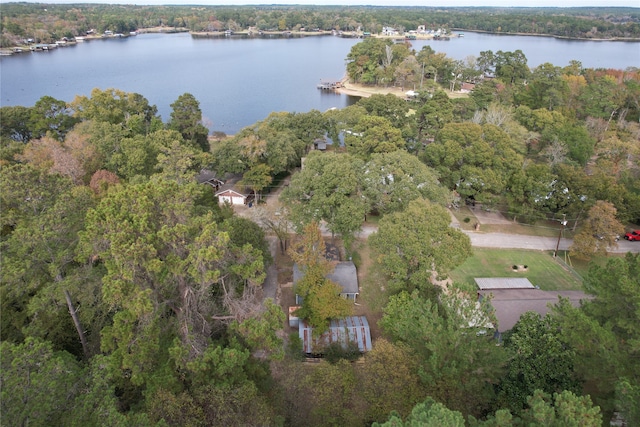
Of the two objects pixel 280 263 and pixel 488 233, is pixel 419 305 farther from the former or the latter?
pixel 488 233

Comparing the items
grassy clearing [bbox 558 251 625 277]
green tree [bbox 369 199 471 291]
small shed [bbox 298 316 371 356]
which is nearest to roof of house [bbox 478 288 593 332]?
grassy clearing [bbox 558 251 625 277]

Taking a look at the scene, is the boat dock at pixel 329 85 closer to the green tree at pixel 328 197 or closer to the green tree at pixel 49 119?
the green tree at pixel 49 119

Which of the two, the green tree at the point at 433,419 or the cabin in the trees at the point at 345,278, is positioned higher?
the green tree at the point at 433,419

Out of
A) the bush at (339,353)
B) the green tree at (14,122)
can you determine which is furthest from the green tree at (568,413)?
the green tree at (14,122)

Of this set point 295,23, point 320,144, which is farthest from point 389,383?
point 295,23

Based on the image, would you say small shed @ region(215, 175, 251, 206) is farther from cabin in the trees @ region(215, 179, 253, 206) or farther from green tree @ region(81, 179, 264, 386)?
green tree @ region(81, 179, 264, 386)

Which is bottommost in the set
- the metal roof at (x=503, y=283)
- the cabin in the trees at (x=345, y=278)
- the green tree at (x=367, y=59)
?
the metal roof at (x=503, y=283)

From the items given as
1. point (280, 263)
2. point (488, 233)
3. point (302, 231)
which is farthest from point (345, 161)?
point (488, 233)
